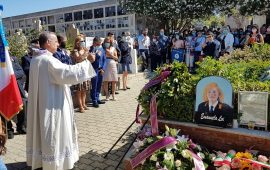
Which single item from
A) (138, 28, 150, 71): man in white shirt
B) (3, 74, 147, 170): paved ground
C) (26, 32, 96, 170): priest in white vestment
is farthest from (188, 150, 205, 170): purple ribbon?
(138, 28, 150, 71): man in white shirt

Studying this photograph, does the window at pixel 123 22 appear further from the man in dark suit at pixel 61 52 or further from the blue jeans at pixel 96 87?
the man in dark suit at pixel 61 52

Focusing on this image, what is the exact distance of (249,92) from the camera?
14.4 ft

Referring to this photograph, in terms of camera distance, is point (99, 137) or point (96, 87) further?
point (96, 87)

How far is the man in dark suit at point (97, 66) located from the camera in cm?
915

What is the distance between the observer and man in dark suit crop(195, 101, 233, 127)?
4473mm

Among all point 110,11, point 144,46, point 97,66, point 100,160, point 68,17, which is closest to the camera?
point 100,160

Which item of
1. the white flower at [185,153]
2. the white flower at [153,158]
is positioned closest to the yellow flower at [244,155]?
the white flower at [185,153]

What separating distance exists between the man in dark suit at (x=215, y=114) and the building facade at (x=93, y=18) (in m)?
49.6

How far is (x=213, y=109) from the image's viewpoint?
457cm

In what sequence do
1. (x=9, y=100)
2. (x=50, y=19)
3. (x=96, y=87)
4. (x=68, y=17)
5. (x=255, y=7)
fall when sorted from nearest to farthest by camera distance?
(x=9, y=100) < (x=96, y=87) < (x=255, y=7) < (x=68, y=17) < (x=50, y=19)

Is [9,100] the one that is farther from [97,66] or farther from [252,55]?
[252,55]

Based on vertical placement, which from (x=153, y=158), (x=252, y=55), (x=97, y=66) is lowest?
(x=153, y=158)

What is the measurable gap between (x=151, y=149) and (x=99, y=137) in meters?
2.64

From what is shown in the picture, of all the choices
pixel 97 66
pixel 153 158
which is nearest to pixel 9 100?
pixel 153 158
